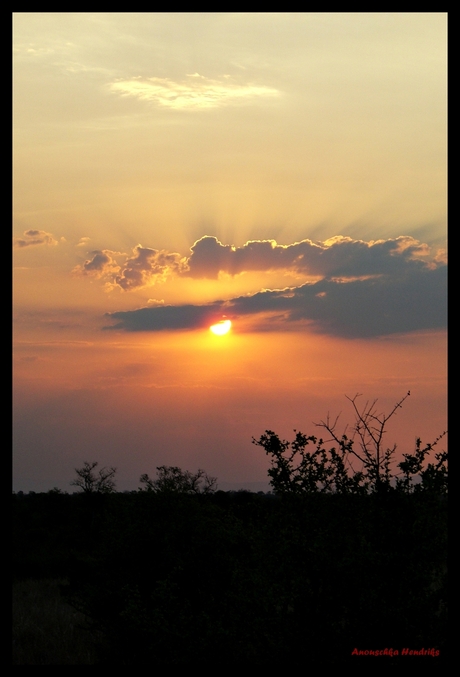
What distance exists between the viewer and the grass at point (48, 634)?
19484 millimetres

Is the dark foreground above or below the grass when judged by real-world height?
above

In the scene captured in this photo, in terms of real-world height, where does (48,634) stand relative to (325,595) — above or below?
below

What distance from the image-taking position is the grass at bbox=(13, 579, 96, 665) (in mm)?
19484

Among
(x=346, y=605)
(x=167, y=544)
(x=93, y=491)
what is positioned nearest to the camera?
(x=346, y=605)

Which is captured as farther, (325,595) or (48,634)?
(48,634)

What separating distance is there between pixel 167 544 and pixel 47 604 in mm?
16570

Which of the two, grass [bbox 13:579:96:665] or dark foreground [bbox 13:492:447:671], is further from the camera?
grass [bbox 13:579:96:665]

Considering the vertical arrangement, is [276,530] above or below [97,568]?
above

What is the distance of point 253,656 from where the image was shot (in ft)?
25.5

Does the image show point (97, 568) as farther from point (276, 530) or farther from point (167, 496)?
point (276, 530)

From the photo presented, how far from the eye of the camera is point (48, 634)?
22141mm

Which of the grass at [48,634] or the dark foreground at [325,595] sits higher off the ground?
the dark foreground at [325,595]
